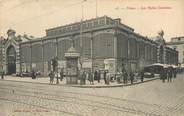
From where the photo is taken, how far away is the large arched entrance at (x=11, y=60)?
131ft

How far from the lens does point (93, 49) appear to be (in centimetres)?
2811

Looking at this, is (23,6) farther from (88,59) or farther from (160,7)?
(88,59)

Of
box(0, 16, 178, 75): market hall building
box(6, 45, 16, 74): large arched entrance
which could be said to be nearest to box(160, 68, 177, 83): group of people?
box(0, 16, 178, 75): market hall building

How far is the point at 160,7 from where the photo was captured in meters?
7.91

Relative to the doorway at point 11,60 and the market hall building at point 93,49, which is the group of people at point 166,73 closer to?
the market hall building at point 93,49

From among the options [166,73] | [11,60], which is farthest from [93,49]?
[11,60]

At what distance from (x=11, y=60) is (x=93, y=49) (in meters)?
18.2

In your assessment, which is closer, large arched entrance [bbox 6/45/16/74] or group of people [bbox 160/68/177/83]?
group of people [bbox 160/68/177/83]

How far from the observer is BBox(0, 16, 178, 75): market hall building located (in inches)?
883

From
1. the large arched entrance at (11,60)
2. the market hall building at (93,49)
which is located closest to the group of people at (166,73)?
the market hall building at (93,49)

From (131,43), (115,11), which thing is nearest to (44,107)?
(115,11)

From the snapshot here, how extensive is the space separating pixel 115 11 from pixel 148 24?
1426 millimetres

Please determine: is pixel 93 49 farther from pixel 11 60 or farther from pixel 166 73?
pixel 11 60

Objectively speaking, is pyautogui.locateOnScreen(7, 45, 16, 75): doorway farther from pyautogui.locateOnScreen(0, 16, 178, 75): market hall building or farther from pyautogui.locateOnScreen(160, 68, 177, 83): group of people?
pyautogui.locateOnScreen(160, 68, 177, 83): group of people
